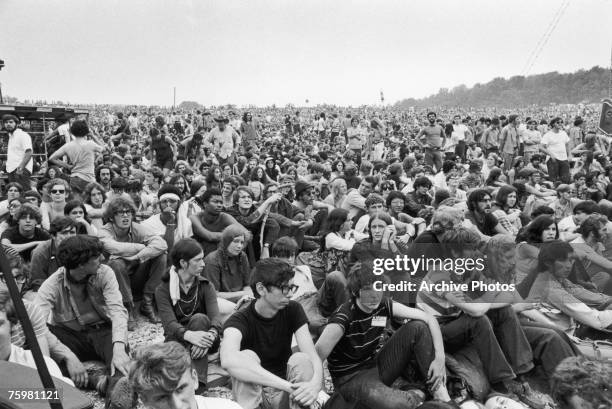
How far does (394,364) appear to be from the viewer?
392 cm

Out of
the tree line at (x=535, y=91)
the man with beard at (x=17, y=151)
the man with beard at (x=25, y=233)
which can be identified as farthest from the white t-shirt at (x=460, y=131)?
the tree line at (x=535, y=91)

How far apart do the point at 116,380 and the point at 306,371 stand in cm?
A: 135

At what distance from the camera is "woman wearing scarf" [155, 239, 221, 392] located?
4082mm

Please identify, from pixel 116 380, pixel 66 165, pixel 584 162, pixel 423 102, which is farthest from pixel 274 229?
pixel 423 102

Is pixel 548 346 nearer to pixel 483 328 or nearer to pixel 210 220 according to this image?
pixel 483 328

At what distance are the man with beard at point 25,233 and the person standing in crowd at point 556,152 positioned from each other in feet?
36.0

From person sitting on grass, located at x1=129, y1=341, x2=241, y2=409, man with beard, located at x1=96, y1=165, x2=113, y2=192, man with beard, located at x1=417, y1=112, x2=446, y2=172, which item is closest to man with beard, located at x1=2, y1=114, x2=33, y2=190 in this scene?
man with beard, located at x1=96, y1=165, x2=113, y2=192

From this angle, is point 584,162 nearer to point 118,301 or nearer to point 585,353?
point 585,353

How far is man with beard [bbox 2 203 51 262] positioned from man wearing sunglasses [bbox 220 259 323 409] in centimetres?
270

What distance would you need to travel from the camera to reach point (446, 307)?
14.3ft

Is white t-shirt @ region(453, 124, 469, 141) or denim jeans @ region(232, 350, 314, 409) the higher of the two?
white t-shirt @ region(453, 124, 469, 141)

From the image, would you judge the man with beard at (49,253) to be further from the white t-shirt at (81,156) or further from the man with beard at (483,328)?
the white t-shirt at (81,156)

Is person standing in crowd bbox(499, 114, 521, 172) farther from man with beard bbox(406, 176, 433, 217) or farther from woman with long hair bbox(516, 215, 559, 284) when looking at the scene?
woman with long hair bbox(516, 215, 559, 284)

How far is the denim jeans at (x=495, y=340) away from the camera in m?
4.15
